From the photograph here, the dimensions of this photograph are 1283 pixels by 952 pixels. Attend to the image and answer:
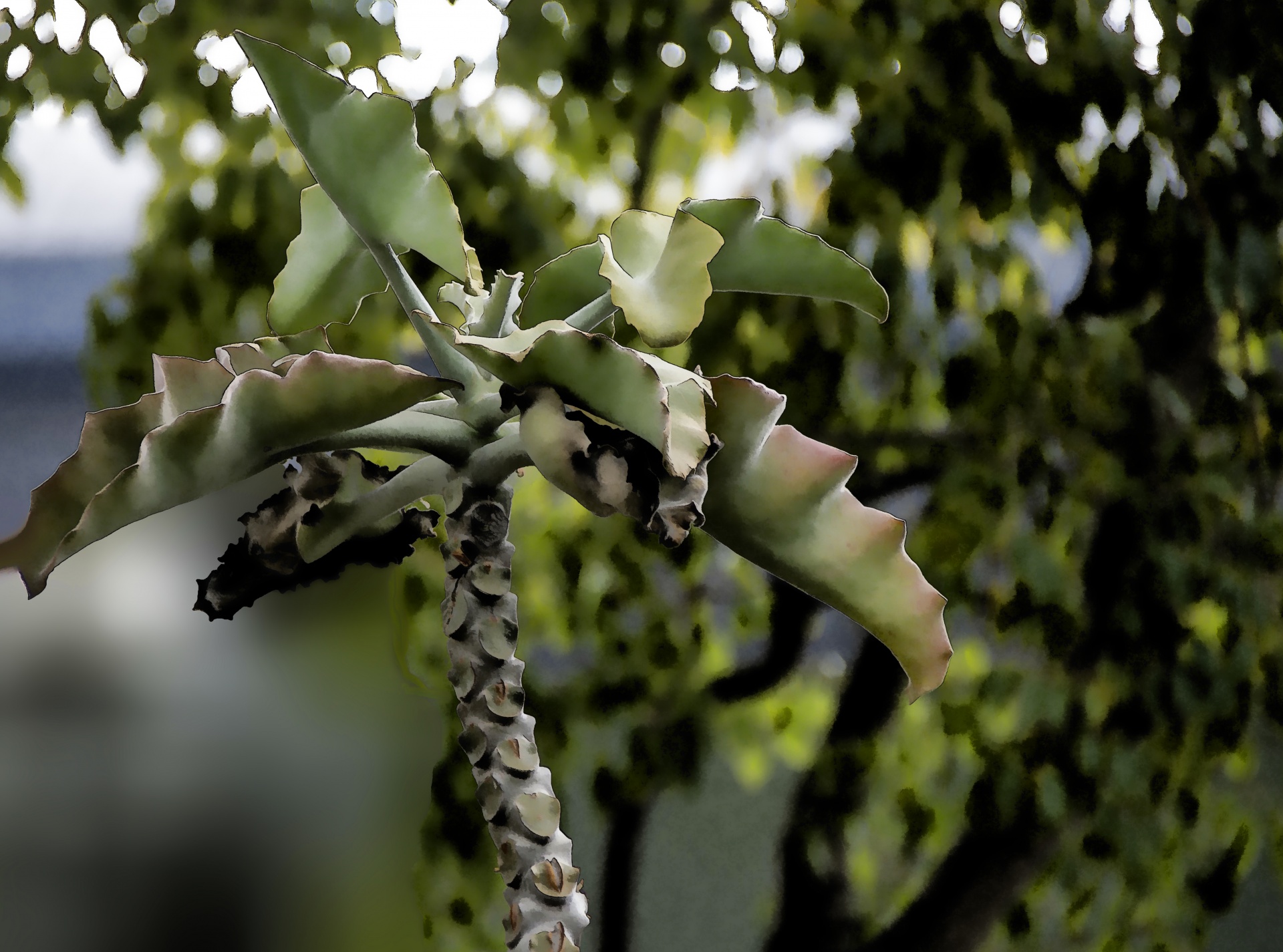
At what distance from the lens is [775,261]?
443mm

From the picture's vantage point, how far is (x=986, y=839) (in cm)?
115

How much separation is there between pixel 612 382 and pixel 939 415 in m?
0.83

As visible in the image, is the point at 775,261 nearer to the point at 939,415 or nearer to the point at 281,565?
the point at 281,565

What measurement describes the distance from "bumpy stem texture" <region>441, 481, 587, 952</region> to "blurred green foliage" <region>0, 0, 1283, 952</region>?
638 mm

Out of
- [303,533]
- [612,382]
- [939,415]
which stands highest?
[612,382]

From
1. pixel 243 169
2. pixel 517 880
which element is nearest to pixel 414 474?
pixel 517 880

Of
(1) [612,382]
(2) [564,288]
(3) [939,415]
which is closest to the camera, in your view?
(1) [612,382]

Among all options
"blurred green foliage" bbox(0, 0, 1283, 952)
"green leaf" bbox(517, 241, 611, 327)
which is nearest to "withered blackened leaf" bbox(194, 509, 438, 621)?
"green leaf" bbox(517, 241, 611, 327)

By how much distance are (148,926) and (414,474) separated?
1.00 ft

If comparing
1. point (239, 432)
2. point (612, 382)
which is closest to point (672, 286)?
point (612, 382)

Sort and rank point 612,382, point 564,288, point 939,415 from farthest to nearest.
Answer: point 939,415, point 564,288, point 612,382

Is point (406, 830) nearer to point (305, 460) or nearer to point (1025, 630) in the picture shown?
point (305, 460)

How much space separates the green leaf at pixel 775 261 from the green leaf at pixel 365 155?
96 millimetres

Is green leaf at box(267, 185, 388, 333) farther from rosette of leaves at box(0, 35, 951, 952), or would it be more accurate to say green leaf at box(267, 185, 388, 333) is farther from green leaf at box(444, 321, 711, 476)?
green leaf at box(444, 321, 711, 476)
